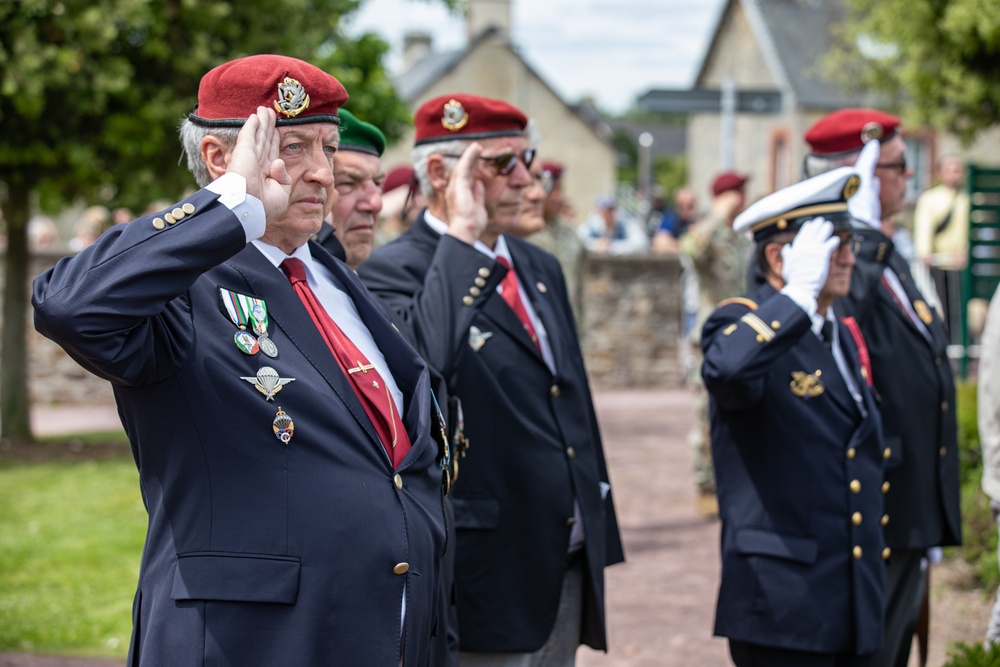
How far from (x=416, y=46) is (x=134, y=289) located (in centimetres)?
5094

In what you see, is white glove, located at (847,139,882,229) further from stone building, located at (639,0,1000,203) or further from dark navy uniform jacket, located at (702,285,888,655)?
stone building, located at (639,0,1000,203)

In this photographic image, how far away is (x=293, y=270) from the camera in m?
2.77

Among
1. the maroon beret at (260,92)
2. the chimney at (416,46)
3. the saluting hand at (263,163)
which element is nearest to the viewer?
the saluting hand at (263,163)

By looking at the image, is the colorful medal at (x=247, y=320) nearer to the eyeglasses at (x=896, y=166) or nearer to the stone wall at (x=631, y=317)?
the eyeglasses at (x=896, y=166)

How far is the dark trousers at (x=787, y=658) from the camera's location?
3.87 meters

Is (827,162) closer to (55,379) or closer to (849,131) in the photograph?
(849,131)

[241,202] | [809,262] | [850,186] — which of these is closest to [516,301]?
[809,262]

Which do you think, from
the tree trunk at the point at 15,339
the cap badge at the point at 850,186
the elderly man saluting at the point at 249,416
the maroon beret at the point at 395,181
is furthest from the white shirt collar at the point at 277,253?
the tree trunk at the point at 15,339

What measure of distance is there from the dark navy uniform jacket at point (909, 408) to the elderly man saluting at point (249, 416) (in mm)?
2470

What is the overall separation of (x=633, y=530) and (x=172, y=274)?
253 inches

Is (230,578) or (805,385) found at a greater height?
(805,385)

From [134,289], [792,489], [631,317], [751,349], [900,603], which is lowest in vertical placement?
[900,603]

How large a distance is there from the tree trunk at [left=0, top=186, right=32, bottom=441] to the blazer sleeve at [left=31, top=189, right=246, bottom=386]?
8.94 m

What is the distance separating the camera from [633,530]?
27.2 feet
